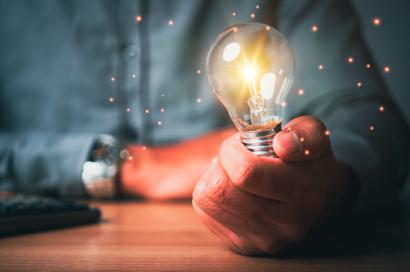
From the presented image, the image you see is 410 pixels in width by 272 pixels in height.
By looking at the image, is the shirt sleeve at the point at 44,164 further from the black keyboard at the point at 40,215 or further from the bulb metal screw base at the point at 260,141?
the bulb metal screw base at the point at 260,141

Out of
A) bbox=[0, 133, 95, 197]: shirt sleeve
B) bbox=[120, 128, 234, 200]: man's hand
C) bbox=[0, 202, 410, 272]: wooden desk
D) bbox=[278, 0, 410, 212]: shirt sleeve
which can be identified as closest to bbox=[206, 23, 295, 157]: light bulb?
bbox=[0, 202, 410, 272]: wooden desk

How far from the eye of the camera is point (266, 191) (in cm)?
38

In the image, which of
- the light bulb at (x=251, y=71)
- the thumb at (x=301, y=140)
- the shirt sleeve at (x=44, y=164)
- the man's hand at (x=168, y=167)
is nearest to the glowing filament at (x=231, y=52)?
the light bulb at (x=251, y=71)

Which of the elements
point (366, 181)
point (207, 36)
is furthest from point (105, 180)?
point (366, 181)

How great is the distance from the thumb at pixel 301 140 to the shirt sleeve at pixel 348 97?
26 centimetres

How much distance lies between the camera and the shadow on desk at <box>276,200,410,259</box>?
42cm

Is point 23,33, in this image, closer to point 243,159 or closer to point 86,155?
point 86,155

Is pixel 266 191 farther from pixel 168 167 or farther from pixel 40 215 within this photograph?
pixel 168 167

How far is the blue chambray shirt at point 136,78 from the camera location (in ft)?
2.86

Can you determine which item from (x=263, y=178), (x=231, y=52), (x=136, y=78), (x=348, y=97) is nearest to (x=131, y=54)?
(x=136, y=78)

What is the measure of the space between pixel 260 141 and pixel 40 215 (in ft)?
1.12

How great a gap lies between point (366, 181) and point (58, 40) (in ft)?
3.48

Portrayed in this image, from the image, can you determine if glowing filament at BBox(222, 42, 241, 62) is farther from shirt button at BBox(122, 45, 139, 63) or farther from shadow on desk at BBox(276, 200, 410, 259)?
shirt button at BBox(122, 45, 139, 63)

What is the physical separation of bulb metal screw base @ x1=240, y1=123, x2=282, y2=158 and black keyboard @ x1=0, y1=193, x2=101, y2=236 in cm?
31
